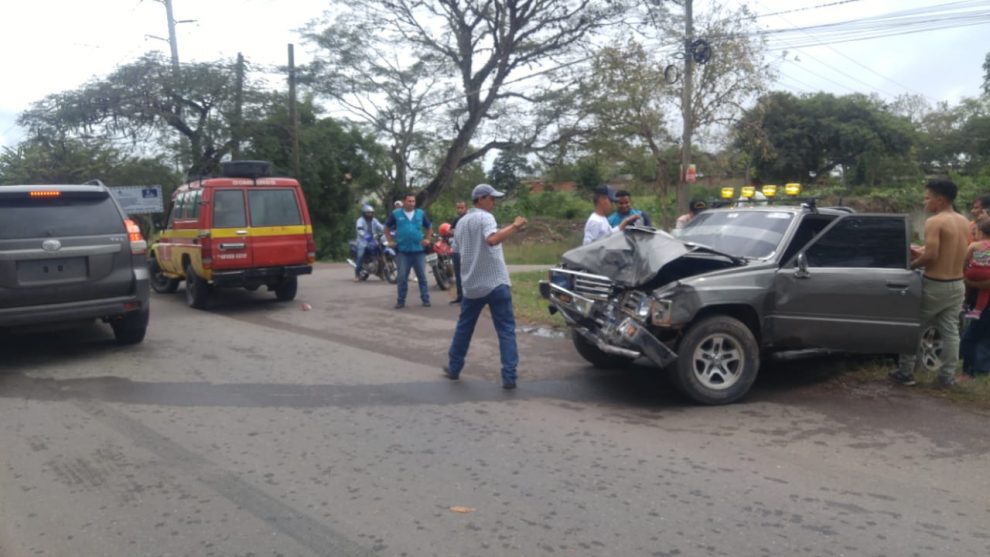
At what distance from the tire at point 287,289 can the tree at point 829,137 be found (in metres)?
33.9

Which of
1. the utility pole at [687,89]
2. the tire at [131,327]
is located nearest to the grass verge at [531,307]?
the tire at [131,327]

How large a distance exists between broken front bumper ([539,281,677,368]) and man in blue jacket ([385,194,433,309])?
4.57m

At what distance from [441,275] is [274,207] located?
3.44 metres

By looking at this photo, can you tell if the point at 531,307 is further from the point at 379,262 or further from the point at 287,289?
the point at 379,262

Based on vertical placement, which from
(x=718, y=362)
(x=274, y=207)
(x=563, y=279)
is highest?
(x=274, y=207)

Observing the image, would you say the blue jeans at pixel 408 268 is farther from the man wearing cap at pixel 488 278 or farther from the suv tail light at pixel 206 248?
the man wearing cap at pixel 488 278

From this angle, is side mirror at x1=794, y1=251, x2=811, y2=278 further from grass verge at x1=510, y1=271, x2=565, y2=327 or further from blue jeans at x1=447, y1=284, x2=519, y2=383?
grass verge at x1=510, y1=271, x2=565, y2=327

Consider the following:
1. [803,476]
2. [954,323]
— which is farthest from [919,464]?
[954,323]

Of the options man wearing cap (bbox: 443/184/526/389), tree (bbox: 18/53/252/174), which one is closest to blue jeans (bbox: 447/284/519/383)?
man wearing cap (bbox: 443/184/526/389)

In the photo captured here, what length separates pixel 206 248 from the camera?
1160 centimetres

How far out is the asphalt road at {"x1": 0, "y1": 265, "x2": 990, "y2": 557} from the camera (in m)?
3.97

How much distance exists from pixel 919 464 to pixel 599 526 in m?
2.52

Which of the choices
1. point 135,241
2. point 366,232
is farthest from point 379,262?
point 135,241

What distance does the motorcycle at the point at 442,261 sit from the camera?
46.6 ft
